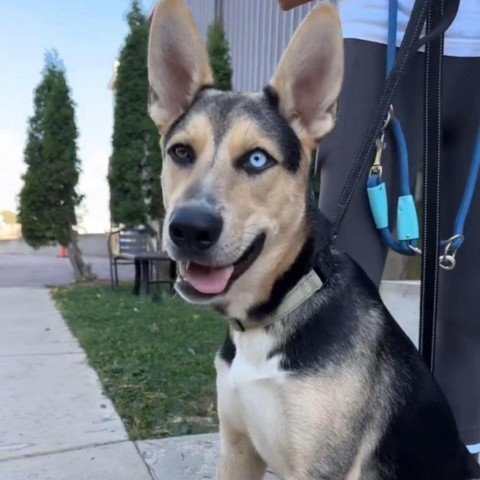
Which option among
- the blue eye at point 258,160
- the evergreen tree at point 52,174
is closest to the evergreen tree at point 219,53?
the evergreen tree at point 52,174

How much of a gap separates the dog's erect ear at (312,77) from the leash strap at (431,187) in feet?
1.26

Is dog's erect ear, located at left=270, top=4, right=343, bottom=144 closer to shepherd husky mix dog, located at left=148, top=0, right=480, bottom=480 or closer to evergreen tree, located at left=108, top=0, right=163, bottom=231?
shepherd husky mix dog, located at left=148, top=0, right=480, bottom=480

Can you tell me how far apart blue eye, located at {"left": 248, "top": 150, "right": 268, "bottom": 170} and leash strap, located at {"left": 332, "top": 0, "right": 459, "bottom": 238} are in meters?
0.35

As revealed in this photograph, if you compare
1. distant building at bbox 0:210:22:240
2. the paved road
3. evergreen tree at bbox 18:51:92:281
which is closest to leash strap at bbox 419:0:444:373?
evergreen tree at bbox 18:51:92:281

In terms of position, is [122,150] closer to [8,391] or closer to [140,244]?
[140,244]

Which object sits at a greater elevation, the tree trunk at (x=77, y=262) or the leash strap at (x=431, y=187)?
the leash strap at (x=431, y=187)

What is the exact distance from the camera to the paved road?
1310 cm

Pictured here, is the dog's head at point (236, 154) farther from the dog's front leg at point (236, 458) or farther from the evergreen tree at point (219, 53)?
the evergreen tree at point (219, 53)

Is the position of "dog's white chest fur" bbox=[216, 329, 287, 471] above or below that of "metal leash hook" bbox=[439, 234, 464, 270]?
below

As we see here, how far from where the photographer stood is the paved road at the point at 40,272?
43.0ft

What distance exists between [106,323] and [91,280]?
5.72 meters

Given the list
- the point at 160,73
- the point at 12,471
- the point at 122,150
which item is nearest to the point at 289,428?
the point at 160,73

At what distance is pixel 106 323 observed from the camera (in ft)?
24.0

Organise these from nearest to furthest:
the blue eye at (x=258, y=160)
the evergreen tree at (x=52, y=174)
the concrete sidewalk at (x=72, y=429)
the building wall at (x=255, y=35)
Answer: the blue eye at (x=258, y=160), the concrete sidewalk at (x=72, y=429), the building wall at (x=255, y=35), the evergreen tree at (x=52, y=174)
